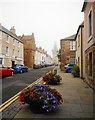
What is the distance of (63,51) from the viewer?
3316 centimetres

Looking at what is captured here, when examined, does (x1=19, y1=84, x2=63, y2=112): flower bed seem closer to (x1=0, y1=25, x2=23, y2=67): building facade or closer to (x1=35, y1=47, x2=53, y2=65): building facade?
(x1=0, y1=25, x2=23, y2=67): building facade

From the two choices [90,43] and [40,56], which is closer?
[90,43]

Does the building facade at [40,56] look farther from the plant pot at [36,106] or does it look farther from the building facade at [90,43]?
the plant pot at [36,106]

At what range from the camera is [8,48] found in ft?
112

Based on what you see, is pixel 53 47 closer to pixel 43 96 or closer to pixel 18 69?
pixel 18 69

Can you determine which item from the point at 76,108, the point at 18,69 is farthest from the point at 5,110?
the point at 18,69

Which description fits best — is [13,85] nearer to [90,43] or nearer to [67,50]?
[90,43]

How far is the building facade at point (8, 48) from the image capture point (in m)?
30.8

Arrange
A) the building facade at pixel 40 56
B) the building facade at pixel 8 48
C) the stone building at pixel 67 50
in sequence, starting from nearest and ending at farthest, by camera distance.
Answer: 1. the building facade at pixel 8 48
2. the stone building at pixel 67 50
3. the building facade at pixel 40 56

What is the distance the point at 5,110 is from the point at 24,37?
5279 cm

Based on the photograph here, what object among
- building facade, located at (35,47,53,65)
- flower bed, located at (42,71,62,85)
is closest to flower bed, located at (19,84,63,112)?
flower bed, located at (42,71,62,85)

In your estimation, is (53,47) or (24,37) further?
(53,47)

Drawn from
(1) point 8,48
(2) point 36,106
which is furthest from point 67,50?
(2) point 36,106

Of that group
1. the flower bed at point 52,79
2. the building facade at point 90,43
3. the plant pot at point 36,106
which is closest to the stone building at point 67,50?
the building facade at point 90,43
